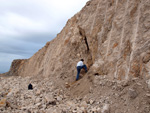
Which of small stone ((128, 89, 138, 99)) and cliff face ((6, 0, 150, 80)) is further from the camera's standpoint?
cliff face ((6, 0, 150, 80))

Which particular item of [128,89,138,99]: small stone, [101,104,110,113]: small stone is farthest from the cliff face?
[101,104,110,113]: small stone

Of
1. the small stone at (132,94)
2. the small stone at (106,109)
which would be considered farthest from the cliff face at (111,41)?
the small stone at (106,109)

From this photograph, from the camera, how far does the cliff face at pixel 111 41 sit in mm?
4691

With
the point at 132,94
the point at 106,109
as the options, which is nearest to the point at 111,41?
the point at 132,94

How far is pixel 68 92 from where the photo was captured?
5699 mm

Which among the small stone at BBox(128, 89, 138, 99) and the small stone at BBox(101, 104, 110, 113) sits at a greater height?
the small stone at BBox(128, 89, 138, 99)

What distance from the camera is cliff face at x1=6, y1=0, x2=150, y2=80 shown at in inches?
185

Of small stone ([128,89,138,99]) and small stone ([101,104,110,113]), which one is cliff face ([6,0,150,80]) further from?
small stone ([101,104,110,113])

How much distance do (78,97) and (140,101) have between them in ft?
7.10

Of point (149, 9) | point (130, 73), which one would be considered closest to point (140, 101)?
point (130, 73)

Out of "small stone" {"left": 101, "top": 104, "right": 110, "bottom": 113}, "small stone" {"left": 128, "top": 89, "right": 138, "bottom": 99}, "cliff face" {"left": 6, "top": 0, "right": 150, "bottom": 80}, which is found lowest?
"small stone" {"left": 101, "top": 104, "right": 110, "bottom": 113}

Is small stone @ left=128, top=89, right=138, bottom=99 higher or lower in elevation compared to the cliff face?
lower

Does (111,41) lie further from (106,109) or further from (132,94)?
(106,109)

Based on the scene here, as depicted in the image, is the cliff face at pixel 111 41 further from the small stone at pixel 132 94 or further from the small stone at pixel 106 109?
the small stone at pixel 106 109
